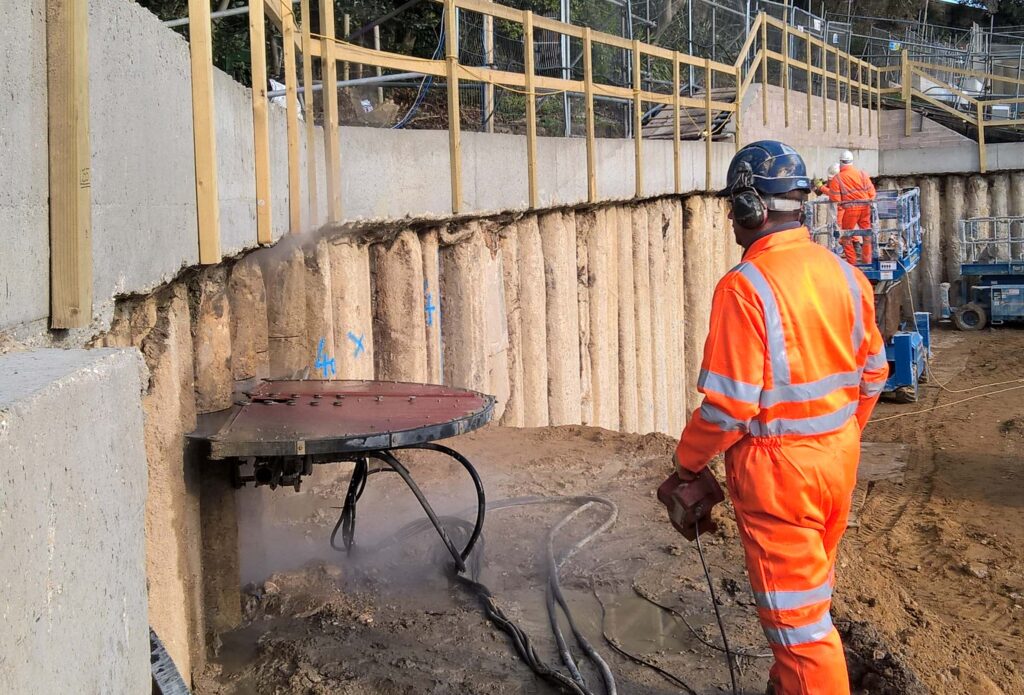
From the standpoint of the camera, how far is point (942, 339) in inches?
858

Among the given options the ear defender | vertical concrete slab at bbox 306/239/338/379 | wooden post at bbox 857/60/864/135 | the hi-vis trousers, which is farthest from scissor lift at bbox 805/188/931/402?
the hi-vis trousers

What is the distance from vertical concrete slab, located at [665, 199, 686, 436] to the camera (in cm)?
1424

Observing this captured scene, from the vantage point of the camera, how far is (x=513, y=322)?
9805 mm

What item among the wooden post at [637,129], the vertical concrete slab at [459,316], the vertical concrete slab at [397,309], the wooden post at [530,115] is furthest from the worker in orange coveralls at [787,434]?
the wooden post at [637,129]

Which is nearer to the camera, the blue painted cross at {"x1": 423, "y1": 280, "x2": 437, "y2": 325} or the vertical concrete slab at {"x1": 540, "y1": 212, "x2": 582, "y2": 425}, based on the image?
the blue painted cross at {"x1": 423, "y1": 280, "x2": 437, "y2": 325}

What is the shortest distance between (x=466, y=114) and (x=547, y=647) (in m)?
7.65

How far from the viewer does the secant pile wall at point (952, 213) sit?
956 inches

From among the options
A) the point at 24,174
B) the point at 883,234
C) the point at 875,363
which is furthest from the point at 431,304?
the point at 883,234

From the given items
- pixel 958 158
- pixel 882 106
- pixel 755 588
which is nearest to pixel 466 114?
pixel 755 588

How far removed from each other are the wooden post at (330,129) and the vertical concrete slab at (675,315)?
7967 millimetres

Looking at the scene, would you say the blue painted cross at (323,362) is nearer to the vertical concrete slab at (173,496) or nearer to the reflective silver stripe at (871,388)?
the vertical concrete slab at (173,496)

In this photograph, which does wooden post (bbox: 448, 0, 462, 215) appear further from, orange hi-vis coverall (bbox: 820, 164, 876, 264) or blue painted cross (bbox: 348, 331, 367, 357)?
orange hi-vis coverall (bbox: 820, 164, 876, 264)

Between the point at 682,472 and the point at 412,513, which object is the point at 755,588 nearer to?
the point at 682,472

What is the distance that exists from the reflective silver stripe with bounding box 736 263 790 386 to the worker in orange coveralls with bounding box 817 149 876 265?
12.5 meters
